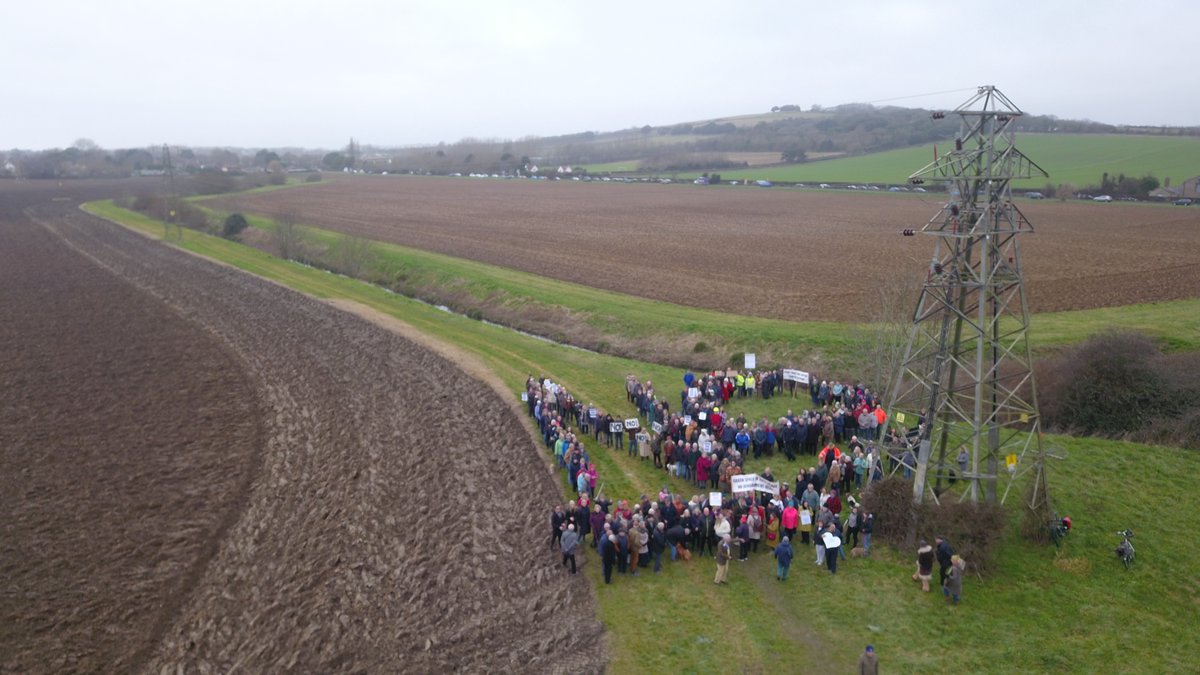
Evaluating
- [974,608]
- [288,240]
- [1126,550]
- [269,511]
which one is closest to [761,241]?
[288,240]

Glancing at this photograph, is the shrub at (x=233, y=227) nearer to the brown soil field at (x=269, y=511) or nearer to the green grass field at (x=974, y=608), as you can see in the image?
the brown soil field at (x=269, y=511)

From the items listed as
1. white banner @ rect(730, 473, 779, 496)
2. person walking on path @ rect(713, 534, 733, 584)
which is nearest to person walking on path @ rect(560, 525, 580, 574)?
person walking on path @ rect(713, 534, 733, 584)

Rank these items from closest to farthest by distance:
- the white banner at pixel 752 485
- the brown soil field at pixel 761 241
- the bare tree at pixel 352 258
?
the white banner at pixel 752 485 < the brown soil field at pixel 761 241 < the bare tree at pixel 352 258

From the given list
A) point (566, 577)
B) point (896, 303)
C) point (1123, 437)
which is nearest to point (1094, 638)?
point (566, 577)

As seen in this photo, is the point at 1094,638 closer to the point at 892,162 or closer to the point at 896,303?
the point at 896,303

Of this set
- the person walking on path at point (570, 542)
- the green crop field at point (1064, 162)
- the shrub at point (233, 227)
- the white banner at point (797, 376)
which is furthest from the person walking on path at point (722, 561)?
the green crop field at point (1064, 162)

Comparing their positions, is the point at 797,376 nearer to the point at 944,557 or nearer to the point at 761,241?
the point at 944,557
